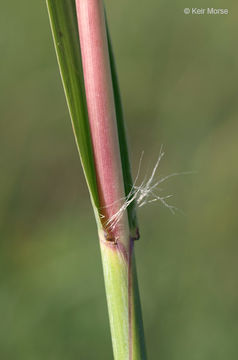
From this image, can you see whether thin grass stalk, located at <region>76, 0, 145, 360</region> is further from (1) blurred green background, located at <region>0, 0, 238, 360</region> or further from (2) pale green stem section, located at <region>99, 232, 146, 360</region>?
(1) blurred green background, located at <region>0, 0, 238, 360</region>

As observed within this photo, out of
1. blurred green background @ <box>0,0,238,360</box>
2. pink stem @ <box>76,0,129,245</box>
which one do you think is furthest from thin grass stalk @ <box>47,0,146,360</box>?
blurred green background @ <box>0,0,238,360</box>

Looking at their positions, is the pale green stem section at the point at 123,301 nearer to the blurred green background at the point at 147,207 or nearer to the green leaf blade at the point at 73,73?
the green leaf blade at the point at 73,73

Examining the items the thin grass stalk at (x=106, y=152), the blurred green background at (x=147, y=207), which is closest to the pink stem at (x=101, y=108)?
the thin grass stalk at (x=106, y=152)

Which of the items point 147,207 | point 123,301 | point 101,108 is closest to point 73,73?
point 101,108

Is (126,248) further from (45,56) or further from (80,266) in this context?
(45,56)

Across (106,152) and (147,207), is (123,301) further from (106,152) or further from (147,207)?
(147,207)

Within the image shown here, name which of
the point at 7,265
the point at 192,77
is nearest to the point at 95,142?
the point at 7,265
